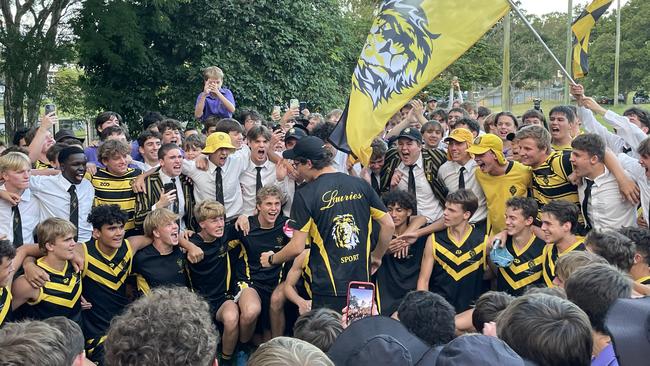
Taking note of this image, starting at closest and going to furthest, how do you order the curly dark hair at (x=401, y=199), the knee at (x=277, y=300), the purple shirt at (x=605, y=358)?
the purple shirt at (x=605, y=358)
the knee at (x=277, y=300)
the curly dark hair at (x=401, y=199)

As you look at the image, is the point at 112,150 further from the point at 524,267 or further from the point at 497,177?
the point at 524,267

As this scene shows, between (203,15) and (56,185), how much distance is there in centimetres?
1270

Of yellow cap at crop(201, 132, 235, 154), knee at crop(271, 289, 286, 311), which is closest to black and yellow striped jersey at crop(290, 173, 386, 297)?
knee at crop(271, 289, 286, 311)

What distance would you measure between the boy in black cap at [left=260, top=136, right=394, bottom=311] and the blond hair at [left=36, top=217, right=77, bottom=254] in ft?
6.37

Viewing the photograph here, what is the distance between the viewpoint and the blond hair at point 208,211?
6996mm

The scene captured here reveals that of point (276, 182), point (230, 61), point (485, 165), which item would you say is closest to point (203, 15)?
point (230, 61)

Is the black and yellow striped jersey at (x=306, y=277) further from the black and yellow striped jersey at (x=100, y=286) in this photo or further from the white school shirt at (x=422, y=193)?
the black and yellow striped jersey at (x=100, y=286)

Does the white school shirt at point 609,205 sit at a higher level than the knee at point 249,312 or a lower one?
higher

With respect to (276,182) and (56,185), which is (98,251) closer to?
(56,185)

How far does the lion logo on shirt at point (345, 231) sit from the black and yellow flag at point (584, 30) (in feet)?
15.8

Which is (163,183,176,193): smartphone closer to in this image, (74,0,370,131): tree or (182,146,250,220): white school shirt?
(182,146,250,220): white school shirt

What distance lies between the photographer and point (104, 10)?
1588 cm

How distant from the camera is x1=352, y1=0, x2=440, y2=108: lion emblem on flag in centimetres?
694

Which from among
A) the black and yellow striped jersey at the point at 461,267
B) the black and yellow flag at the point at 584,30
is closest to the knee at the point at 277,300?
the black and yellow striped jersey at the point at 461,267
